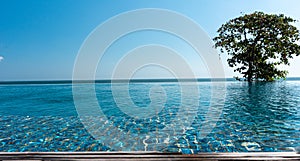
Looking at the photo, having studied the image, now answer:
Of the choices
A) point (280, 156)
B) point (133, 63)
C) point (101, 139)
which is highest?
point (133, 63)

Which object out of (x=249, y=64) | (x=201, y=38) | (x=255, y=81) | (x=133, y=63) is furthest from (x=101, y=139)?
(x=255, y=81)

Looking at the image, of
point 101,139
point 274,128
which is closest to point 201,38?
point 274,128

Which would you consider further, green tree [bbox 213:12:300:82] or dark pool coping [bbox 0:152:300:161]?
green tree [bbox 213:12:300:82]

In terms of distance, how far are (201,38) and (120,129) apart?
4.01 m

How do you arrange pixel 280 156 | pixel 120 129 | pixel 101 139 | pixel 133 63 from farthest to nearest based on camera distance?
pixel 133 63, pixel 120 129, pixel 101 139, pixel 280 156

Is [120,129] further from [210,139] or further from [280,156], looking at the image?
[280,156]

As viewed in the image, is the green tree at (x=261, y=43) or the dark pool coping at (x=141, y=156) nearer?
the dark pool coping at (x=141, y=156)

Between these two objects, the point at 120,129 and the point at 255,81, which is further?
the point at 255,81

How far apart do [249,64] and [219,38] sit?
464 centimetres

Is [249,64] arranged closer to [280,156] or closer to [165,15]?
[165,15]

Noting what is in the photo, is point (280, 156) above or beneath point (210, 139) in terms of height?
above

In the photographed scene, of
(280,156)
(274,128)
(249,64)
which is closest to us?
(280,156)

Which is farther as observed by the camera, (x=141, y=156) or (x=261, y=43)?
(x=261, y=43)

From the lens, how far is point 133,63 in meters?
7.29
